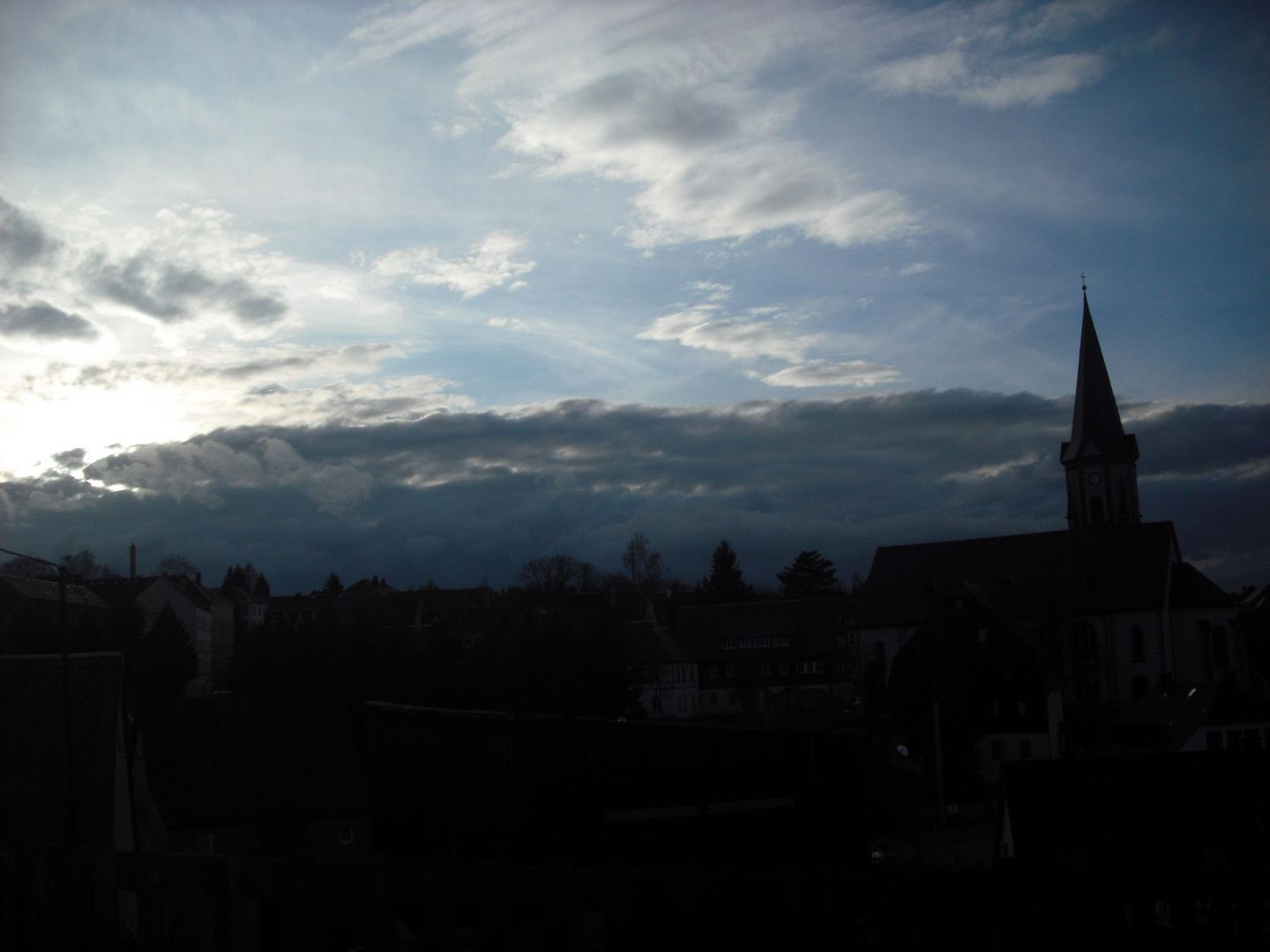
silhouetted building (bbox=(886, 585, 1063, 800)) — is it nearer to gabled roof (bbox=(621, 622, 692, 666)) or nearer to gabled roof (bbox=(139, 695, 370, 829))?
gabled roof (bbox=(139, 695, 370, 829))

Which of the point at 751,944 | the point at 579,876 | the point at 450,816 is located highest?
the point at 579,876

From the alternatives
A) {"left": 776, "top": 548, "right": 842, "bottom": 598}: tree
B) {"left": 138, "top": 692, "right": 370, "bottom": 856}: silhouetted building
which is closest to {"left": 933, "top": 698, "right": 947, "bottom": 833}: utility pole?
{"left": 138, "top": 692, "right": 370, "bottom": 856}: silhouetted building

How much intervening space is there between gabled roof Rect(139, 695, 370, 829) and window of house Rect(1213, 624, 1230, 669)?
7167 centimetres

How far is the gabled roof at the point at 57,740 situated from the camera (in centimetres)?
2286

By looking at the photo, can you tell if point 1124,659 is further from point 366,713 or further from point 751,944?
point 751,944

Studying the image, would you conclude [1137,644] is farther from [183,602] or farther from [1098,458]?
[183,602]

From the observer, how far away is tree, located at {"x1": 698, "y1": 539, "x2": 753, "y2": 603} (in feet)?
441

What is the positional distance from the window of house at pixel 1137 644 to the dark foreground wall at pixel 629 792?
262 ft

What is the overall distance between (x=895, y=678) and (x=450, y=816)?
160 ft

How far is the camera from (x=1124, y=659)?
275 feet

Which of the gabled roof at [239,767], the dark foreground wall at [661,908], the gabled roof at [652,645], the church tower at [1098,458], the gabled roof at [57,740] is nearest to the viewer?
the dark foreground wall at [661,908]

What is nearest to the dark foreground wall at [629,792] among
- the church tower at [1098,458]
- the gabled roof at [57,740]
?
the gabled roof at [57,740]

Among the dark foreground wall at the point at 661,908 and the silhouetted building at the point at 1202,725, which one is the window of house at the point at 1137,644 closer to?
the silhouetted building at the point at 1202,725

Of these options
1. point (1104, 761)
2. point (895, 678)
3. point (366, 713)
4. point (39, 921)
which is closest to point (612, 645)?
point (895, 678)
